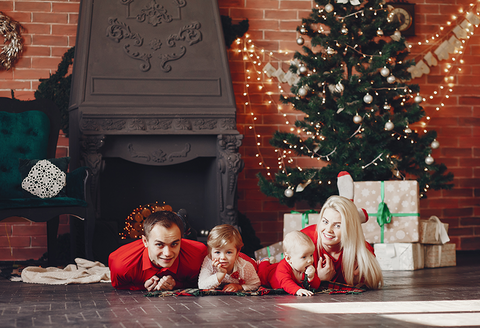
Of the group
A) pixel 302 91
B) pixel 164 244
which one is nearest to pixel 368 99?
pixel 302 91

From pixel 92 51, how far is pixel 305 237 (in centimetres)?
229

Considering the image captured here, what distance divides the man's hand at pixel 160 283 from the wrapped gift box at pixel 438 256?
6.59 ft

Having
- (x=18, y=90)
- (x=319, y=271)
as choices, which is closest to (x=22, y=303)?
(x=319, y=271)

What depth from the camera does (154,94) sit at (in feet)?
12.3

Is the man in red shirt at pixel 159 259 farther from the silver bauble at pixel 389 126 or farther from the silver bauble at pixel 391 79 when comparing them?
the silver bauble at pixel 391 79

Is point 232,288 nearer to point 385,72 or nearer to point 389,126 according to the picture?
point 389,126

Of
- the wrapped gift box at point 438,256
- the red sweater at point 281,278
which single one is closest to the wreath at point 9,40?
the red sweater at point 281,278

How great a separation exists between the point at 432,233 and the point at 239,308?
2.09 metres

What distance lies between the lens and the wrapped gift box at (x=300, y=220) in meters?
3.59

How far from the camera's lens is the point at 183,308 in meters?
2.02

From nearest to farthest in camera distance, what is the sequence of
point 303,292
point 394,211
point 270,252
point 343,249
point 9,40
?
1. point 303,292
2. point 343,249
3. point 394,211
4. point 270,252
5. point 9,40

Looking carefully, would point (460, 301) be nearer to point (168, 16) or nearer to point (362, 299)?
point (362, 299)

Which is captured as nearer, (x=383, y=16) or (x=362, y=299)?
(x=362, y=299)

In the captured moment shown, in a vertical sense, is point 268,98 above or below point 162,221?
above
